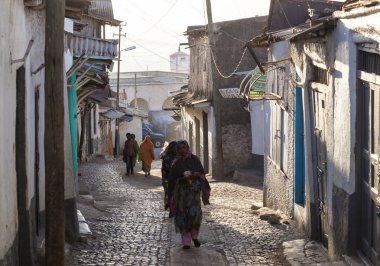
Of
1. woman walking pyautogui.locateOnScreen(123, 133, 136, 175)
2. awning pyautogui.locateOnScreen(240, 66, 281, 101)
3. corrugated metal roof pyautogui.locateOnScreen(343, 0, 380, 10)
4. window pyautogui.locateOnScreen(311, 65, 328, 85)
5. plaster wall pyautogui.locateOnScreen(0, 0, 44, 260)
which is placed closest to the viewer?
plaster wall pyautogui.locateOnScreen(0, 0, 44, 260)

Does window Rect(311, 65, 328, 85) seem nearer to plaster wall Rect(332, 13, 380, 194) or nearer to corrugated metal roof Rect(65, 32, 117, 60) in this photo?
plaster wall Rect(332, 13, 380, 194)

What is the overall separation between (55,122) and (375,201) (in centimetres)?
303

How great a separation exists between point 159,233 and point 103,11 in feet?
85.9

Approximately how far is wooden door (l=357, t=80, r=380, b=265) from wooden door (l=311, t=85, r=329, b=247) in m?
1.82

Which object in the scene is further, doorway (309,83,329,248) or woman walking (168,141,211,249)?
woman walking (168,141,211,249)

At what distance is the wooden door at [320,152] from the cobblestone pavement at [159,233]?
30.4 inches

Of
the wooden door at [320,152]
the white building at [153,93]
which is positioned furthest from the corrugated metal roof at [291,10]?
the white building at [153,93]

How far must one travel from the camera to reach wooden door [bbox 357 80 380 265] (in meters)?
6.95

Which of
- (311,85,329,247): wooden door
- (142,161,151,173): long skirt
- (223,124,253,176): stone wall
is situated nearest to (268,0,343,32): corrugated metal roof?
(311,85,329,247): wooden door

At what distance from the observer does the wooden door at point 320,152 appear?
9578mm

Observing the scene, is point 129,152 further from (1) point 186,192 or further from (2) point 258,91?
(1) point 186,192

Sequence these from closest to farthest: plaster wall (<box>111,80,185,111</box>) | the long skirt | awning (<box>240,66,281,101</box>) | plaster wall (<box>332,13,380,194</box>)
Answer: plaster wall (<box>332,13,380,194</box>), awning (<box>240,66,281,101</box>), the long skirt, plaster wall (<box>111,80,185,111</box>)

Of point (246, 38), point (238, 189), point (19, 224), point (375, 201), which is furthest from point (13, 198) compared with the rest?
point (246, 38)

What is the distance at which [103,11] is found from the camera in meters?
36.5
